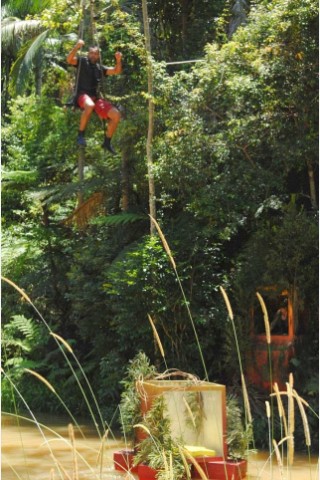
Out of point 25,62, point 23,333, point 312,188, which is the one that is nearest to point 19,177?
point 25,62

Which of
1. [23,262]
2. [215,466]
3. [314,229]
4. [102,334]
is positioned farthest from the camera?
[23,262]

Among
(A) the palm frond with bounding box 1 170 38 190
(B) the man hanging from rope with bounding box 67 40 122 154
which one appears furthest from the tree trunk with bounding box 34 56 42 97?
(B) the man hanging from rope with bounding box 67 40 122 154

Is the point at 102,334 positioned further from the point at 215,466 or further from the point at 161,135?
the point at 215,466

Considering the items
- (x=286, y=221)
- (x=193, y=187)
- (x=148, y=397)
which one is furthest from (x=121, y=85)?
(x=148, y=397)

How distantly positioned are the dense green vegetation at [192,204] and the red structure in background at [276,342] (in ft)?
0.52

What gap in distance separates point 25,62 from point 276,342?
6.18 m

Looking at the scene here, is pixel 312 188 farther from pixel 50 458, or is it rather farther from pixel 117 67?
pixel 50 458

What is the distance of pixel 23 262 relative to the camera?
1395cm

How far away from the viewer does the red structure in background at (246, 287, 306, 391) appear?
10391mm

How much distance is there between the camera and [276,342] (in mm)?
10562

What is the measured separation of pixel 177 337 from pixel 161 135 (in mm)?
2564

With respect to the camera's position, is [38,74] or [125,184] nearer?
[125,184]

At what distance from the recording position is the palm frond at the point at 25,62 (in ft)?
44.0

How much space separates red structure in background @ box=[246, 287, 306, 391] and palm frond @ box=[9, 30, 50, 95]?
5522mm
